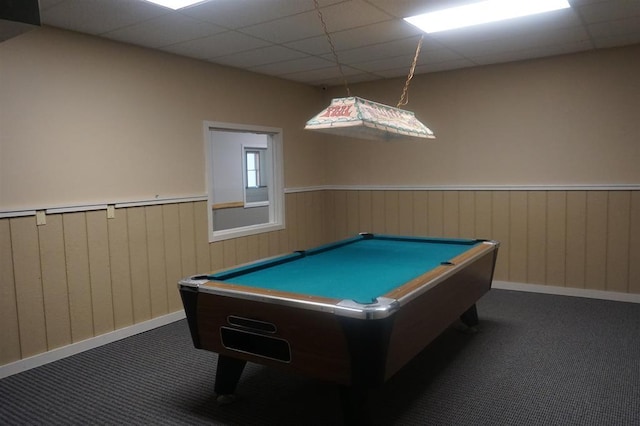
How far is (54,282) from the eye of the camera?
3.32 metres

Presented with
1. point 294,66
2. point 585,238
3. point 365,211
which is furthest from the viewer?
point 365,211

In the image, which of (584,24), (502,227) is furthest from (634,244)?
(584,24)

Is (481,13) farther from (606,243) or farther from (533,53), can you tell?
(606,243)

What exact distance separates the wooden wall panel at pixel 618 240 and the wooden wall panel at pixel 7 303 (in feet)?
15.8

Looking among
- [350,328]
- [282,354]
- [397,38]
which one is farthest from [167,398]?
[397,38]

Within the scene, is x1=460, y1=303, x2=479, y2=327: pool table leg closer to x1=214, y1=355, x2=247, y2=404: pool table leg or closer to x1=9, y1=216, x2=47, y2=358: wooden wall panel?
x1=214, y1=355, x2=247, y2=404: pool table leg

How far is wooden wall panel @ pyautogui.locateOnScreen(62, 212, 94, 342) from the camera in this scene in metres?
3.41

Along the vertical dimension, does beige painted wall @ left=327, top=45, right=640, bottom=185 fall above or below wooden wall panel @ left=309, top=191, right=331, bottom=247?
above

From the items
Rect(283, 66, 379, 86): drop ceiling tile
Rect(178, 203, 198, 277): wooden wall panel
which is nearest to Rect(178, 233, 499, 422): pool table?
Rect(178, 203, 198, 277): wooden wall panel

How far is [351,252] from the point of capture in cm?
351

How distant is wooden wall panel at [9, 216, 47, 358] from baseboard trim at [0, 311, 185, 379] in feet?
0.18

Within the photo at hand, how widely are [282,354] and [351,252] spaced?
4.62 feet

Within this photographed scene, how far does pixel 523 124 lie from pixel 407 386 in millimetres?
3134

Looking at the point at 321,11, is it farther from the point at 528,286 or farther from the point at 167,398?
the point at 528,286
